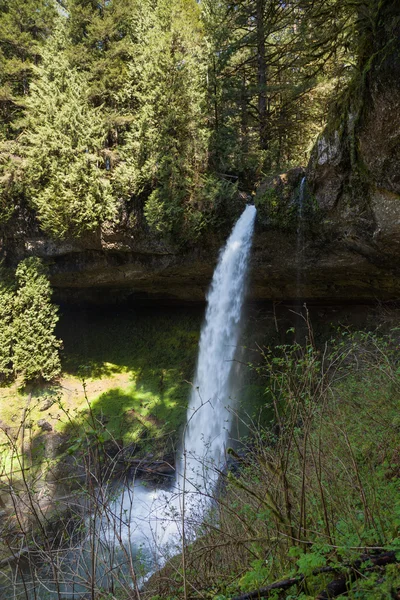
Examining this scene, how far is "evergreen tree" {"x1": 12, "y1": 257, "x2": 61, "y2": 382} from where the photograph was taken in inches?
452

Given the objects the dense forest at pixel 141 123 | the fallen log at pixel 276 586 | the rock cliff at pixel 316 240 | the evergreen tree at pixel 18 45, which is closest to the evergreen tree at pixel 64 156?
the dense forest at pixel 141 123

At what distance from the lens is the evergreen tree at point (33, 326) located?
1149cm

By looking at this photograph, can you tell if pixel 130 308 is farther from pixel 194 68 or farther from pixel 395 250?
pixel 395 250

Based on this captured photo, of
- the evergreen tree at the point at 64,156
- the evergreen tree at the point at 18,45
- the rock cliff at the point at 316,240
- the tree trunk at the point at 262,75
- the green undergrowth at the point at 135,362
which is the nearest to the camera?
the rock cliff at the point at 316,240

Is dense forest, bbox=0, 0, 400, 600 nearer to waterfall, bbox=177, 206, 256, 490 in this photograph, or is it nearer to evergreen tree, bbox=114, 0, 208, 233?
evergreen tree, bbox=114, 0, 208, 233

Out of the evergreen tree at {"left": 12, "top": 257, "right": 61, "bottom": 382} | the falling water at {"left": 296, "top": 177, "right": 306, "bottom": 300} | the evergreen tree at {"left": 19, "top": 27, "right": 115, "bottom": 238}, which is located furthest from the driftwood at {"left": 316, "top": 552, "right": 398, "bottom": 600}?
the evergreen tree at {"left": 12, "top": 257, "right": 61, "bottom": 382}

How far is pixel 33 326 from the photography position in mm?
11570

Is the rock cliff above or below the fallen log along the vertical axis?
above

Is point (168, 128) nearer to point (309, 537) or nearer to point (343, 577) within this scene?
point (309, 537)

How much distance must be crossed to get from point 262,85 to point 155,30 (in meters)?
3.80

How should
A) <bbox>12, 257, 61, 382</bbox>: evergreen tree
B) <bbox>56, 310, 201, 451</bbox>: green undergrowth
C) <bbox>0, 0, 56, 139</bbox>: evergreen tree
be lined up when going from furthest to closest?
<bbox>0, 0, 56, 139</bbox>: evergreen tree < <bbox>12, 257, 61, 382</bbox>: evergreen tree < <bbox>56, 310, 201, 451</bbox>: green undergrowth

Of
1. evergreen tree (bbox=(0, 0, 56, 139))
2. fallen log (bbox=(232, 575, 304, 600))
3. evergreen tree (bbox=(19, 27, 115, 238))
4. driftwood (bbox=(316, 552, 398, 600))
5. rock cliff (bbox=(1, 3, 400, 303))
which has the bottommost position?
fallen log (bbox=(232, 575, 304, 600))

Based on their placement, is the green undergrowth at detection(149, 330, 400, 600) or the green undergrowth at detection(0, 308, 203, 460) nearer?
the green undergrowth at detection(149, 330, 400, 600)

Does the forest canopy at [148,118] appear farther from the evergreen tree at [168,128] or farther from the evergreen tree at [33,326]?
the evergreen tree at [33,326]
